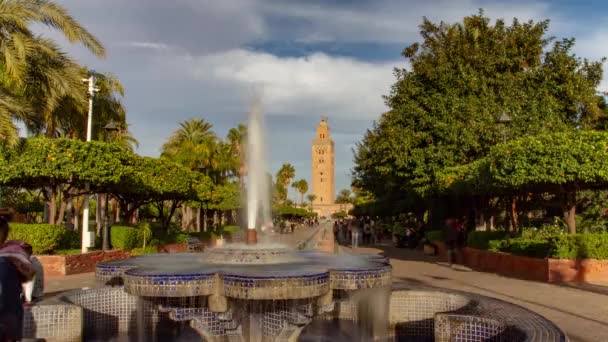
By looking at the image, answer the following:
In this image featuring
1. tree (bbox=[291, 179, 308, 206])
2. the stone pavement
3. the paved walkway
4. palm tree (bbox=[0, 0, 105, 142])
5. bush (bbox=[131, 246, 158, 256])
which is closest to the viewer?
the stone pavement

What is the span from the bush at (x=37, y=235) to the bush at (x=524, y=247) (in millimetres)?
12804

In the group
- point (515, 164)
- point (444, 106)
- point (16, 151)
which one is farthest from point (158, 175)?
point (515, 164)

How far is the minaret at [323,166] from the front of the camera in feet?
483

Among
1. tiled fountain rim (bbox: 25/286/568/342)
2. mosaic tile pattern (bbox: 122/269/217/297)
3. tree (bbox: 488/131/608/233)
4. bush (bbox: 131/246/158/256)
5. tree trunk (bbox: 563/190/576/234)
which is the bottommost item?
bush (bbox: 131/246/158/256)

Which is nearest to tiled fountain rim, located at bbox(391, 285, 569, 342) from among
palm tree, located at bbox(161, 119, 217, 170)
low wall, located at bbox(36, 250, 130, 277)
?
low wall, located at bbox(36, 250, 130, 277)

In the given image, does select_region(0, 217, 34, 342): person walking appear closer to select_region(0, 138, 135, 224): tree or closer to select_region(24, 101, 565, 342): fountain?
select_region(24, 101, 565, 342): fountain

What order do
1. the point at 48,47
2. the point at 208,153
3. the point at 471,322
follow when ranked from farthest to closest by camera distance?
the point at 208,153 → the point at 48,47 → the point at 471,322

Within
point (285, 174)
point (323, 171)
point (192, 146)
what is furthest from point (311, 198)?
point (192, 146)

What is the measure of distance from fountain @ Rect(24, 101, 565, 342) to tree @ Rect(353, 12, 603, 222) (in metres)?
12.5

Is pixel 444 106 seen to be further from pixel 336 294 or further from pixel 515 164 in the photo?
pixel 336 294

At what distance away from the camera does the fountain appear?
5.20 metres

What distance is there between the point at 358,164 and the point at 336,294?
2548cm

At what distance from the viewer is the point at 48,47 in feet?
47.1

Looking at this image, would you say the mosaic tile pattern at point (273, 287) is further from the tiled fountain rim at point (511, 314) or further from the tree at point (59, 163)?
the tree at point (59, 163)
